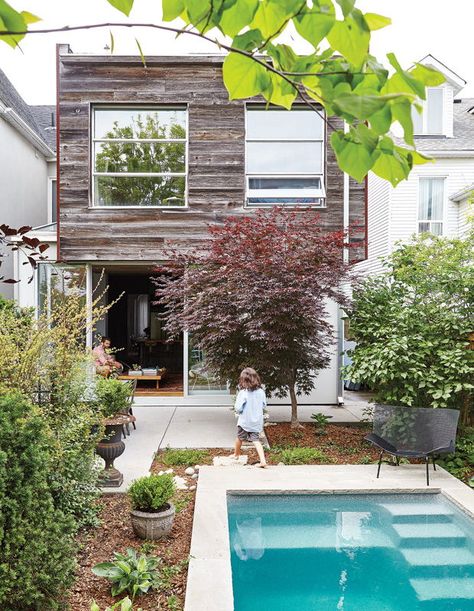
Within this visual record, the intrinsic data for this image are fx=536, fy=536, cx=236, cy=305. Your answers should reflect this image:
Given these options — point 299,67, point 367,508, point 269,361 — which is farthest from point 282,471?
point 299,67

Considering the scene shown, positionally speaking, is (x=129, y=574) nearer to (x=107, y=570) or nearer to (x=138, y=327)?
(x=107, y=570)

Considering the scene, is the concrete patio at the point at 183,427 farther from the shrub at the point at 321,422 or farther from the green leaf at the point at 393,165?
the green leaf at the point at 393,165

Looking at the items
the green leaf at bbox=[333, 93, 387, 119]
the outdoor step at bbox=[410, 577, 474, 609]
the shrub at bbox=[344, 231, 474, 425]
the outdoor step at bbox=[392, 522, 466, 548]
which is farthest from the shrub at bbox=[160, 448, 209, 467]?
the green leaf at bbox=[333, 93, 387, 119]

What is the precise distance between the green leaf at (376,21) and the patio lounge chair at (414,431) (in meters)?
6.43

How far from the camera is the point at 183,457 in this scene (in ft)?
24.5

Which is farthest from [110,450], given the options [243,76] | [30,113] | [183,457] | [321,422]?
[30,113]

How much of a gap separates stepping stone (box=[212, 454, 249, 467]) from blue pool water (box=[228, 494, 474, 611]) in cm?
102

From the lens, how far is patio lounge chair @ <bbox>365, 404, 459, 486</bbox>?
22.1 ft

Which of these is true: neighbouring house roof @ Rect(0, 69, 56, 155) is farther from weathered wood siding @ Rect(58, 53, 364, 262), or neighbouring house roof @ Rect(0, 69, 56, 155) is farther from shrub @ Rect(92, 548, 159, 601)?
shrub @ Rect(92, 548, 159, 601)

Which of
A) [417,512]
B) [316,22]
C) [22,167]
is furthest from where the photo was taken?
[22,167]

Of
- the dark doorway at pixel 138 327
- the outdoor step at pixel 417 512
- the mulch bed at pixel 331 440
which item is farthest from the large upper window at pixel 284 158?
the outdoor step at pixel 417 512

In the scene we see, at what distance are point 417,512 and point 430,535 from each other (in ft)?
1.63

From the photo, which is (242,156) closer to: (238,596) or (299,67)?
(238,596)

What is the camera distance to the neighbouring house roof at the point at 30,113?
1411 centimetres
